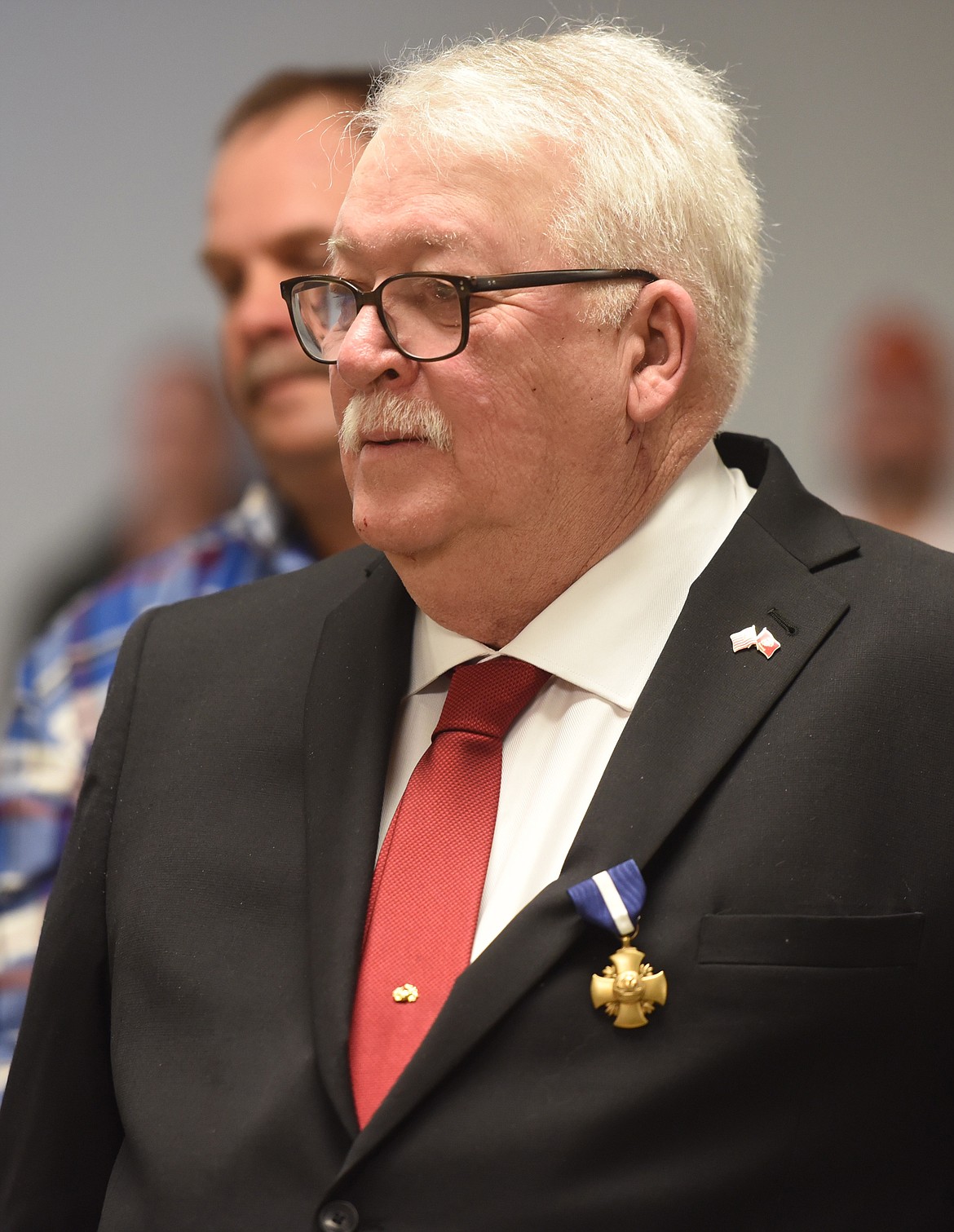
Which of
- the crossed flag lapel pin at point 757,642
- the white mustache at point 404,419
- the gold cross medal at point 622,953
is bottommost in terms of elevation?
the gold cross medal at point 622,953

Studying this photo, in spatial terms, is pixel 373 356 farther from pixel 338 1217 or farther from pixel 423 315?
pixel 338 1217

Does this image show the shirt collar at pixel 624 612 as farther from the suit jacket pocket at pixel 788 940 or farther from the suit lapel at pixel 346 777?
the suit jacket pocket at pixel 788 940

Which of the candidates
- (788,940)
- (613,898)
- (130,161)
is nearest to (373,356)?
(613,898)

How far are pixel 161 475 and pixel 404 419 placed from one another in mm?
1278

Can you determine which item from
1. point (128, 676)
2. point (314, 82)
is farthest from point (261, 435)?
point (128, 676)

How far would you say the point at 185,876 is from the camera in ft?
5.43

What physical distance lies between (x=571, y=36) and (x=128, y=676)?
986 mm

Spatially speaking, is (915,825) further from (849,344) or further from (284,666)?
(849,344)

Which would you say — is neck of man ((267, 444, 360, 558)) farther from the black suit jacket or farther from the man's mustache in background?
the black suit jacket

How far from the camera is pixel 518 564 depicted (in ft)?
5.38

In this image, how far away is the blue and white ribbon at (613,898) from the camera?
4.56ft

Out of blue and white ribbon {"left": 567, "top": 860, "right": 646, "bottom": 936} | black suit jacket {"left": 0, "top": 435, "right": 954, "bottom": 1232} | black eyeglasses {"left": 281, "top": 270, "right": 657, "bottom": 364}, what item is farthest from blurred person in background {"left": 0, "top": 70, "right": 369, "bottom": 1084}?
blue and white ribbon {"left": 567, "top": 860, "right": 646, "bottom": 936}

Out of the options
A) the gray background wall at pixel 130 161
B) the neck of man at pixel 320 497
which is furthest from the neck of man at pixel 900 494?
the neck of man at pixel 320 497

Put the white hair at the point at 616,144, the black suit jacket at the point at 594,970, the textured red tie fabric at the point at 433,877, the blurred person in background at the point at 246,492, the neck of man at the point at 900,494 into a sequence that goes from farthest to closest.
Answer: the neck of man at the point at 900,494 → the blurred person in background at the point at 246,492 → the white hair at the point at 616,144 → the textured red tie fabric at the point at 433,877 → the black suit jacket at the point at 594,970
